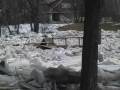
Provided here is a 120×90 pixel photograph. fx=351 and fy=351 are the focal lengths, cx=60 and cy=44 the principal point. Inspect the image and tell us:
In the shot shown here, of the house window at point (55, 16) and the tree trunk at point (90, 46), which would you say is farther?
the house window at point (55, 16)

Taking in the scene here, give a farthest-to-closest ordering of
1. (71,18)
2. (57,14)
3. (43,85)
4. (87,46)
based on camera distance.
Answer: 1. (57,14)
2. (71,18)
3. (43,85)
4. (87,46)

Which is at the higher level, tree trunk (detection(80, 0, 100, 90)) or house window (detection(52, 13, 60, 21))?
house window (detection(52, 13, 60, 21))

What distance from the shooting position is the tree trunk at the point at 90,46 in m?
6.26

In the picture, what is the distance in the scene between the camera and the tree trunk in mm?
6262

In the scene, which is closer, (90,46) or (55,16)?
(90,46)

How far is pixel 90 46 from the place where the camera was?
251 inches

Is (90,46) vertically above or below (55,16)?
below

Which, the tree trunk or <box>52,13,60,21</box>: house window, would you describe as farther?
<box>52,13,60,21</box>: house window

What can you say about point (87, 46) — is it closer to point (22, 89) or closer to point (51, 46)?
point (22, 89)

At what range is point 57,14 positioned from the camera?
161 ft

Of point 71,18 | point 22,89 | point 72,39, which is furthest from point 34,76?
point 71,18

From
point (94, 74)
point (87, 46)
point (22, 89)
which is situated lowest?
point (22, 89)

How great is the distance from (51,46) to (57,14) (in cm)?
3321

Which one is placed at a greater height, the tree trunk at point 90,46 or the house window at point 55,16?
the house window at point 55,16
